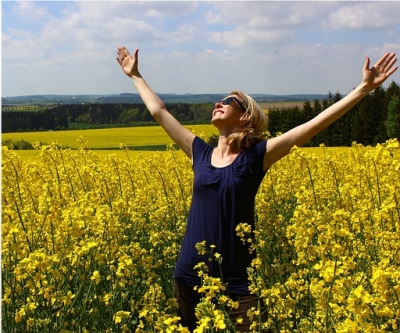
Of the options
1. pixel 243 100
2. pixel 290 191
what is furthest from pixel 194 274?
pixel 290 191

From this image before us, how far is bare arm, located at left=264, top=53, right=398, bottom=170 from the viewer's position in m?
3.09

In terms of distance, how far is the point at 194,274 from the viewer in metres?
3.04

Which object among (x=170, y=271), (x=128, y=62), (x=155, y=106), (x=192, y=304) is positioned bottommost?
(x=170, y=271)

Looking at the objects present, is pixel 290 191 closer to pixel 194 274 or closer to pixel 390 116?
pixel 194 274

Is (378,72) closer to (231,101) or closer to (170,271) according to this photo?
(231,101)

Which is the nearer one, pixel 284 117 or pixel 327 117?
pixel 327 117

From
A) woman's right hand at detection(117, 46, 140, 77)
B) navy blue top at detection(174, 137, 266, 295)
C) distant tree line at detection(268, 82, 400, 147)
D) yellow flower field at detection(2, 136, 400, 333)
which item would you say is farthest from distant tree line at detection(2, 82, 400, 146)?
navy blue top at detection(174, 137, 266, 295)

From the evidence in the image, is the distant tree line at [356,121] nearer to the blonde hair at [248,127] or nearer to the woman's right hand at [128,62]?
the woman's right hand at [128,62]

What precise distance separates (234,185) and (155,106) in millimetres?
874

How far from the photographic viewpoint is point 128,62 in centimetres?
390

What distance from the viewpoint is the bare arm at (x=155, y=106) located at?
352 cm

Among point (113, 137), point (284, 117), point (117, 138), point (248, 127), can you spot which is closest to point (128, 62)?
point (248, 127)

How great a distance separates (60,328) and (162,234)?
130cm

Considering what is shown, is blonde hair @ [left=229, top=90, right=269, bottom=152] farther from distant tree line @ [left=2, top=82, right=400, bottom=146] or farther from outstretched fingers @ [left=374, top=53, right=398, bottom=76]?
distant tree line @ [left=2, top=82, right=400, bottom=146]
